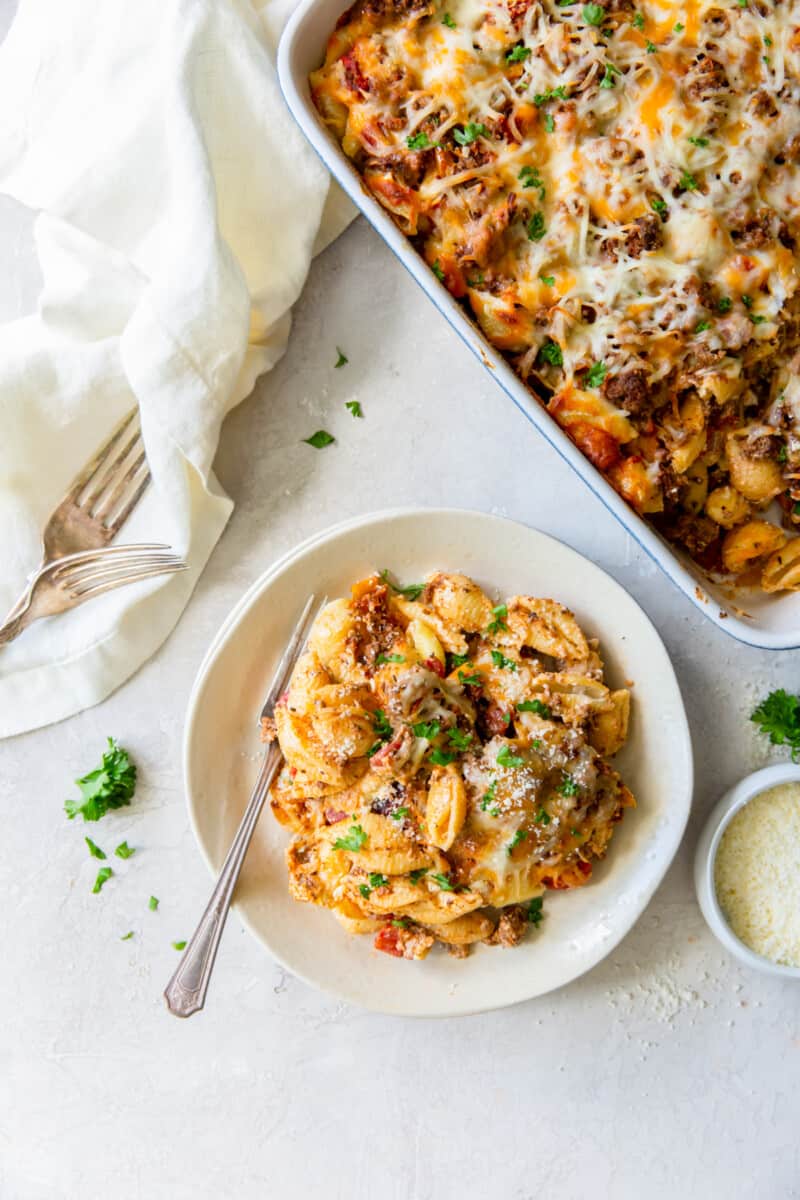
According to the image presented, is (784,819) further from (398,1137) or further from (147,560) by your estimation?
(147,560)

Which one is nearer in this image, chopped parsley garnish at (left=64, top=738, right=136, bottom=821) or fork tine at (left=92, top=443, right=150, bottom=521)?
fork tine at (left=92, top=443, right=150, bottom=521)

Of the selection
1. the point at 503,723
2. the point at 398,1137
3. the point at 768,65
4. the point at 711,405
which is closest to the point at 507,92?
the point at 768,65

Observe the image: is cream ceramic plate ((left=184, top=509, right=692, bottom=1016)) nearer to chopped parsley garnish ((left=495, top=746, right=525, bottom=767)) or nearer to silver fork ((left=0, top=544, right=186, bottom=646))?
silver fork ((left=0, top=544, right=186, bottom=646))

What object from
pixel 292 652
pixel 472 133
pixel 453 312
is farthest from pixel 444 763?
pixel 472 133

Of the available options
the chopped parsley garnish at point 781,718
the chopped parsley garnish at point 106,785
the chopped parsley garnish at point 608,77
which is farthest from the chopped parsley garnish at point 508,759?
the chopped parsley garnish at point 608,77

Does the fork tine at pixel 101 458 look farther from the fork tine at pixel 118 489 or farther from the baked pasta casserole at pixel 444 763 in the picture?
the baked pasta casserole at pixel 444 763

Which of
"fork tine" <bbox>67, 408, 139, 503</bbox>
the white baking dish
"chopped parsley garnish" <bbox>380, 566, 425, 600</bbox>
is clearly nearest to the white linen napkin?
"fork tine" <bbox>67, 408, 139, 503</bbox>
